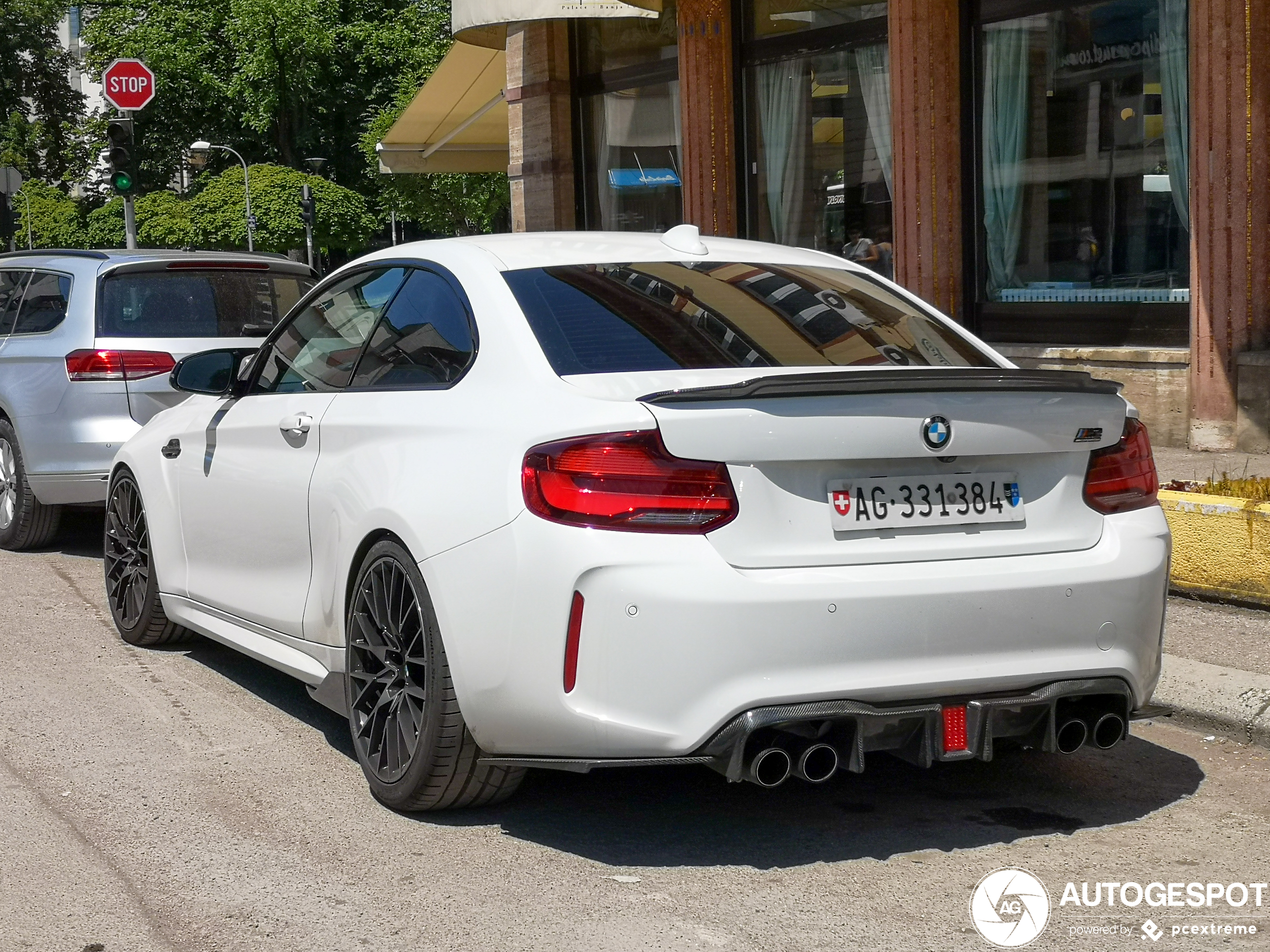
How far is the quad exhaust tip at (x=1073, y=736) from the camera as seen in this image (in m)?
4.10

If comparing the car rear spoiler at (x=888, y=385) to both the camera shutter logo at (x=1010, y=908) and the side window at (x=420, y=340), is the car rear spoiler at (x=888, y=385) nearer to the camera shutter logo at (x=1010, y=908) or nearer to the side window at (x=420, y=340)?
the side window at (x=420, y=340)

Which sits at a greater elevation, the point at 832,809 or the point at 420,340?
the point at 420,340

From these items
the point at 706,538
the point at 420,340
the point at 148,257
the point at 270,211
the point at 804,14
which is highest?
the point at 270,211

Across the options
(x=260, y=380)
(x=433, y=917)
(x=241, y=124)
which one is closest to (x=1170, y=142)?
(x=260, y=380)

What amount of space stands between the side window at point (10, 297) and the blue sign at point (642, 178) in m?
8.55

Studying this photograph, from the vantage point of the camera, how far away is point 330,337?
5.30 metres

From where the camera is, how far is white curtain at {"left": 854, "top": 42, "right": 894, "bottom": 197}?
1386cm

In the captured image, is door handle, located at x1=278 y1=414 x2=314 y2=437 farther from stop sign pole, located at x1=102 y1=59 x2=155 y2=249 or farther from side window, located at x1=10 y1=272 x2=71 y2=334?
stop sign pole, located at x1=102 y1=59 x2=155 y2=249

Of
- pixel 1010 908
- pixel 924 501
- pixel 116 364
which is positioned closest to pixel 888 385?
pixel 924 501

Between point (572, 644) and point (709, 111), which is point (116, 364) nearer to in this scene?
point (572, 644)

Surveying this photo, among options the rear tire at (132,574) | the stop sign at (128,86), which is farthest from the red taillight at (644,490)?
the stop sign at (128,86)

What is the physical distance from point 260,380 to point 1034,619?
2.88m

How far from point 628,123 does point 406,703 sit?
553 inches

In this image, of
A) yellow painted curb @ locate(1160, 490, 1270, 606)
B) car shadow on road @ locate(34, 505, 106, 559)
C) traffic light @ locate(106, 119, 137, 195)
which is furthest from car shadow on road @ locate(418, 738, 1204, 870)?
traffic light @ locate(106, 119, 137, 195)
